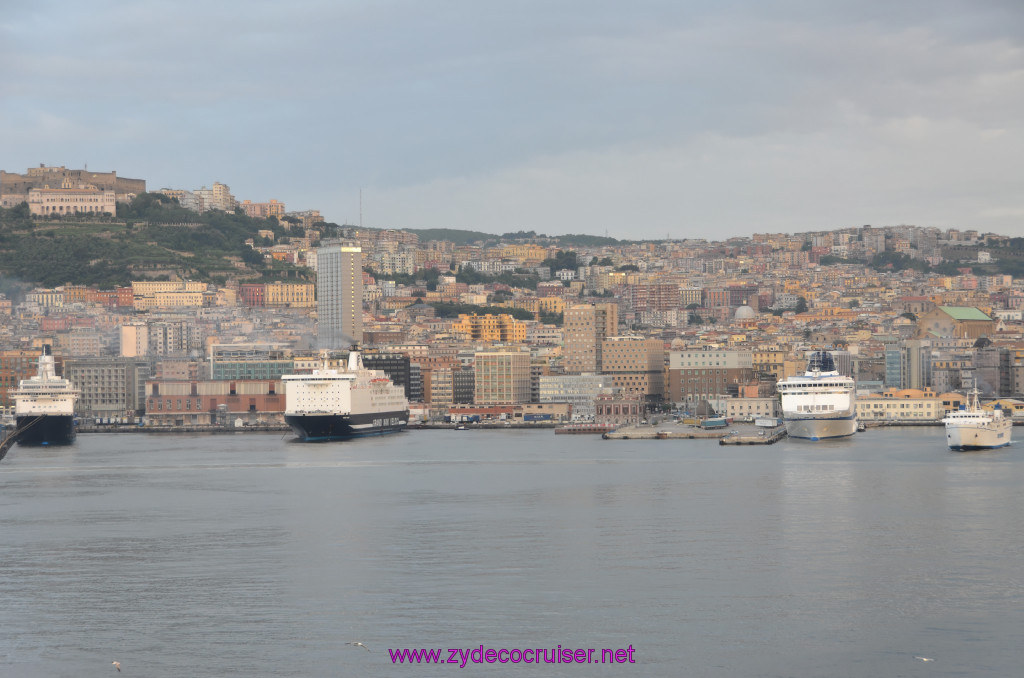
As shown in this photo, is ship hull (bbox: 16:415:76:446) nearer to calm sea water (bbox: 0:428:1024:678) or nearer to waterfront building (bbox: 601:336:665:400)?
calm sea water (bbox: 0:428:1024:678)

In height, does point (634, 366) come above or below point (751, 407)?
above

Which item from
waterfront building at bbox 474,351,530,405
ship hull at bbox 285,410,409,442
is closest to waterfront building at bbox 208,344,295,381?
waterfront building at bbox 474,351,530,405

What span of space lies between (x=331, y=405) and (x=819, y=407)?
15.3 meters

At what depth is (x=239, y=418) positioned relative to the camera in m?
60.9

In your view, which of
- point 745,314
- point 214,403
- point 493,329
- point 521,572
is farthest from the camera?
point 745,314

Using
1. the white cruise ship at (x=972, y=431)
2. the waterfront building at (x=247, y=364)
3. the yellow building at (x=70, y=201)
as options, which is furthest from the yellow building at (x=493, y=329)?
the white cruise ship at (x=972, y=431)

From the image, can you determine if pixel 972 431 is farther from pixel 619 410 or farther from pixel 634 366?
pixel 634 366

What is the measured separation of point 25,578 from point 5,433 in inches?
1215

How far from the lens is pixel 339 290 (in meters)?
85.3

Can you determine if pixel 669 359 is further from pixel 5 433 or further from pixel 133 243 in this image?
pixel 133 243

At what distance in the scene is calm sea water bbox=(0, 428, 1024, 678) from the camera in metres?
13.6

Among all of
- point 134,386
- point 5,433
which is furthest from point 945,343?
point 5,433

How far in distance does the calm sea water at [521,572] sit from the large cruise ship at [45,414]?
54.4 ft

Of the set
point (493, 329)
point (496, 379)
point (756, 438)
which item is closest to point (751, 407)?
point (496, 379)
